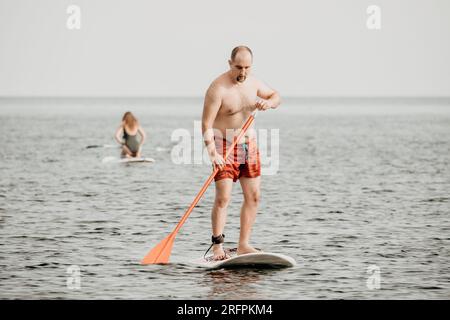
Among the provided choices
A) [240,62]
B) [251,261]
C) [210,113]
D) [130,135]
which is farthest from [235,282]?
[130,135]

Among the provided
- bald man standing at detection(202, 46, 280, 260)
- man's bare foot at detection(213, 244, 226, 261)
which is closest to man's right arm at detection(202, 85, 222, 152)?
bald man standing at detection(202, 46, 280, 260)

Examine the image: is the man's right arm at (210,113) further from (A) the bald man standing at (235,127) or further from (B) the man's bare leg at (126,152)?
(B) the man's bare leg at (126,152)

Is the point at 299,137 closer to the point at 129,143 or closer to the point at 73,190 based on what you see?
the point at 129,143

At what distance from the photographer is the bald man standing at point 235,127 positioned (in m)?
11.3

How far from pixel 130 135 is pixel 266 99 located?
49.6ft

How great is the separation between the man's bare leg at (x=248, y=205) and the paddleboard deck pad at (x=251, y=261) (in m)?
0.14

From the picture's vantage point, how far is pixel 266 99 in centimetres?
1162

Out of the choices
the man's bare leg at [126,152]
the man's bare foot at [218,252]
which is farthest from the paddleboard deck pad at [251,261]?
the man's bare leg at [126,152]

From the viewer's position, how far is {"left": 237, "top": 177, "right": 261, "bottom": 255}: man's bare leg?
1173 centimetres

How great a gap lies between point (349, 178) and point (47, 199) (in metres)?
7.86

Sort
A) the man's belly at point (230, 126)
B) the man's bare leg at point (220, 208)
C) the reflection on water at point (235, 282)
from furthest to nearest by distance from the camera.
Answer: the man's bare leg at point (220, 208) → the man's belly at point (230, 126) → the reflection on water at point (235, 282)

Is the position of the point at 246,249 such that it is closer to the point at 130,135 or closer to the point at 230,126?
the point at 230,126

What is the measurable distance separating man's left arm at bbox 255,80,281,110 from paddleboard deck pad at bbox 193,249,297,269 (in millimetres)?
1747

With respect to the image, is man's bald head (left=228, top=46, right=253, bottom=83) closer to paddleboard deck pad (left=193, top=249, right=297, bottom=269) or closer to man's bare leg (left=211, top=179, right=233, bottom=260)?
man's bare leg (left=211, top=179, right=233, bottom=260)
